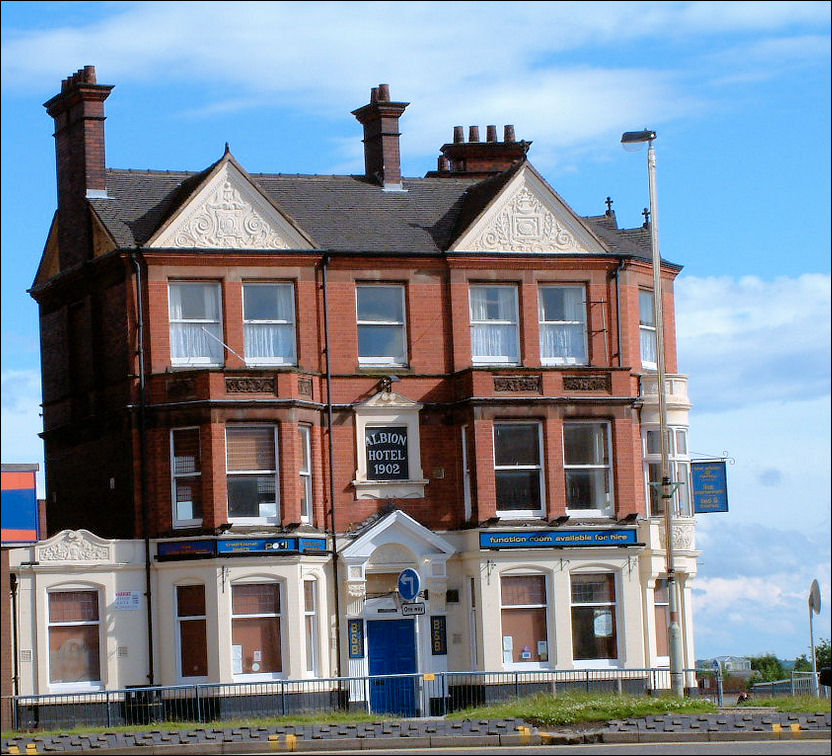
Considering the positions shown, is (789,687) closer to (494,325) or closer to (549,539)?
(549,539)

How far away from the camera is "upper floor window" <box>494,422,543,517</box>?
41.6m

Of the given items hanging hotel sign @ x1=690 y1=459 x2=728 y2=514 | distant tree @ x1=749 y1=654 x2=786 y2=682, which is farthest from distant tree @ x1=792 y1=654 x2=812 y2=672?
hanging hotel sign @ x1=690 y1=459 x2=728 y2=514

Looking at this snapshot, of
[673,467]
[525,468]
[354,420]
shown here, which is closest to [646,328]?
[673,467]

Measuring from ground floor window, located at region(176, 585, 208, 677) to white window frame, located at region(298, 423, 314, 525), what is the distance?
2978 millimetres

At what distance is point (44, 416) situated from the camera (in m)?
45.6

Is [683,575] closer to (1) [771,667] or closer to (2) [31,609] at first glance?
(2) [31,609]

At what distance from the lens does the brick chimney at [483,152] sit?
1891 inches

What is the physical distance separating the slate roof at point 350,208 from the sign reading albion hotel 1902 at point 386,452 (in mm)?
4307

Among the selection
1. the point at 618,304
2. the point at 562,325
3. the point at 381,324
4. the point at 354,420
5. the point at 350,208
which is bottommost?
the point at 354,420

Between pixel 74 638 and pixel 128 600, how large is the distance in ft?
4.73

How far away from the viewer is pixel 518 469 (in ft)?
137

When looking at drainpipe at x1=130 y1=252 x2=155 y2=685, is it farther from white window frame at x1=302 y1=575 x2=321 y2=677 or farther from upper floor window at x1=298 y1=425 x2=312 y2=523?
white window frame at x1=302 y1=575 x2=321 y2=677

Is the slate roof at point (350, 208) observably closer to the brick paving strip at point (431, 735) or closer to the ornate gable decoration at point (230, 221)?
the ornate gable decoration at point (230, 221)

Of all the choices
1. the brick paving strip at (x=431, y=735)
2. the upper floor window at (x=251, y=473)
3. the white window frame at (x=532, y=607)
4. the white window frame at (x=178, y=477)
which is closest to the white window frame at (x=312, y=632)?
the upper floor window at (x=251, y=473)
